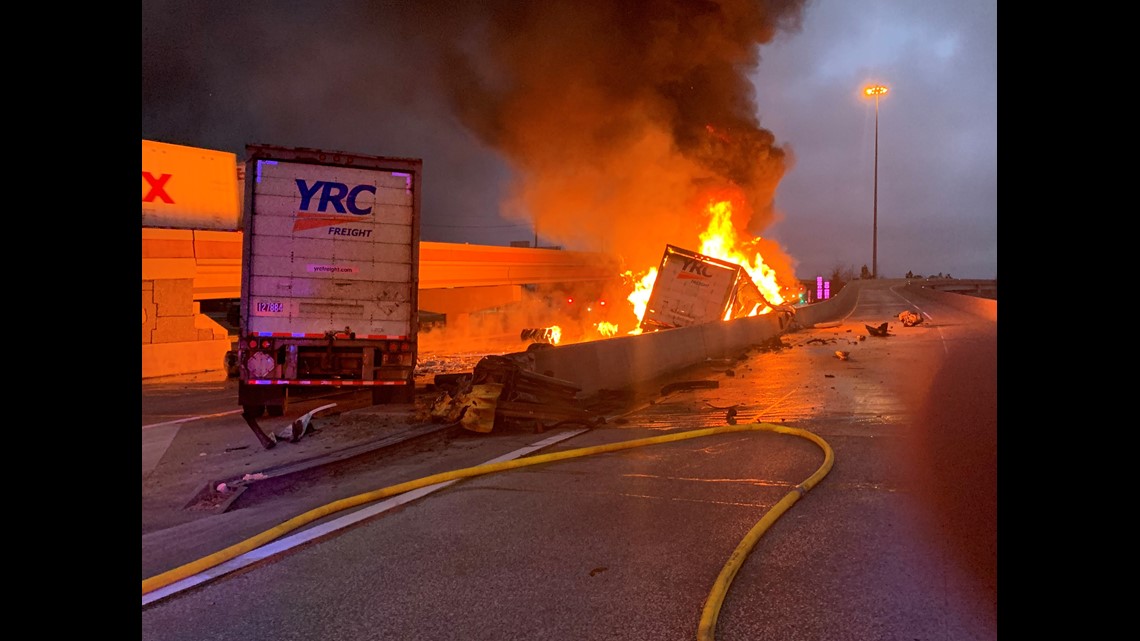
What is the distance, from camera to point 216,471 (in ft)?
24.0

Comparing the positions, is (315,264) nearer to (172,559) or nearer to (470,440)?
(470,440)

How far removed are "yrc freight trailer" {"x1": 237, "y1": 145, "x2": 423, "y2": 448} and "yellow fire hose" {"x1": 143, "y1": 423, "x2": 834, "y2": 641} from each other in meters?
4.39

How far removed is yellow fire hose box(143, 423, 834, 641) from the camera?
3.61m

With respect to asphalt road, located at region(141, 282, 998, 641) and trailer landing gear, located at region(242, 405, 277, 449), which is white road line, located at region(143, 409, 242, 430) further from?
asphalt road, located at region(141, 282, 998, 641)

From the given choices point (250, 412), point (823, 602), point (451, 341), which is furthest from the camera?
point (451, 341)

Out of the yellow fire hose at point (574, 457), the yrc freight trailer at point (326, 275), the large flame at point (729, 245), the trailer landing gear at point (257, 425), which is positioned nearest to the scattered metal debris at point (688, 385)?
the yellow fire hose at point (574, 457)

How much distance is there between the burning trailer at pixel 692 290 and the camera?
20.1m

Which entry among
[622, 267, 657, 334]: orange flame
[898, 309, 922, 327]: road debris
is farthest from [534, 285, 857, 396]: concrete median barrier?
[898, 309, 922, 327]: road debris

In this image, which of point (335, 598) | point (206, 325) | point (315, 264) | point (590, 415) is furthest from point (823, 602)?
point (206, 325)

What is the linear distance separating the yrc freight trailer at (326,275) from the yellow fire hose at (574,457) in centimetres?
439
